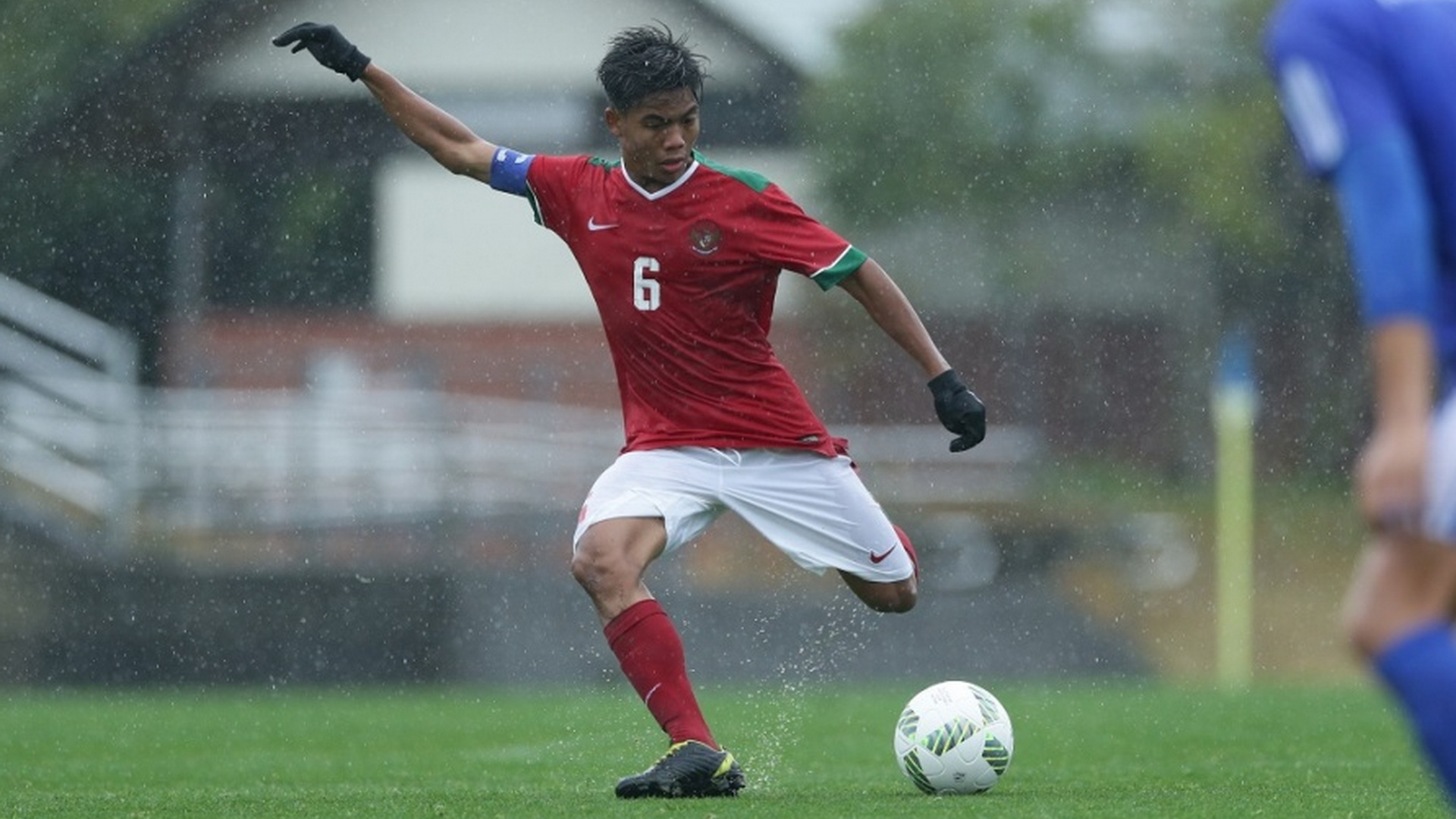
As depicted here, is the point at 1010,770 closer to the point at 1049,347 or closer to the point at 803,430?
the point at 803,430

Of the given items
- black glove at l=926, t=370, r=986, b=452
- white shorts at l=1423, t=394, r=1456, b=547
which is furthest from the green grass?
white shorts at l=1423, t=394, r=1456, b=547

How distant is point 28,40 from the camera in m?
12.1

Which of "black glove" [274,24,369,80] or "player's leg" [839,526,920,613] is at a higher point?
"black glove" [274,24,369,80]

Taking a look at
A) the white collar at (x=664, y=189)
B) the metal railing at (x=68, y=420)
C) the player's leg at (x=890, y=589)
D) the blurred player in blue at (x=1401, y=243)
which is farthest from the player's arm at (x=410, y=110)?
the metal railing at (x=68, y=420)

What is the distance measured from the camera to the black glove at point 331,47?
5.50 meters

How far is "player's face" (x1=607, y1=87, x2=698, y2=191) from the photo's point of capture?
5.21 meters

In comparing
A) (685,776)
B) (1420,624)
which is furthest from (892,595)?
(1420,624)

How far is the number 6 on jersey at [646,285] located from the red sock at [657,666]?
73 centimetres

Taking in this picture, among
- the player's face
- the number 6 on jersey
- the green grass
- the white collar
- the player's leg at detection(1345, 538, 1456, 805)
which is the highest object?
the player's face

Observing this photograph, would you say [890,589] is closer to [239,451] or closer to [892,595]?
[892,595]

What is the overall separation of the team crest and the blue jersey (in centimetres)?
266

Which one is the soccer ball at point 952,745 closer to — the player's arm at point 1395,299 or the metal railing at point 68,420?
the player's arm at point 1395,299

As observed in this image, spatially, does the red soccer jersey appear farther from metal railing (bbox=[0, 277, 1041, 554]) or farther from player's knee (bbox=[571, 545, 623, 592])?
metal railing (bbox=[0, 277, 1041, 554])

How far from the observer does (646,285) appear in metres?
5.36
